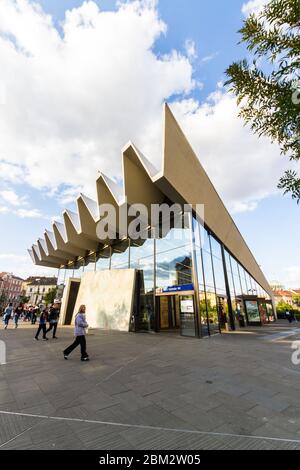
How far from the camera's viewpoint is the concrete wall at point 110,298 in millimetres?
14531

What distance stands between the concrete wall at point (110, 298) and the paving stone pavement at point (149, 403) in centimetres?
774

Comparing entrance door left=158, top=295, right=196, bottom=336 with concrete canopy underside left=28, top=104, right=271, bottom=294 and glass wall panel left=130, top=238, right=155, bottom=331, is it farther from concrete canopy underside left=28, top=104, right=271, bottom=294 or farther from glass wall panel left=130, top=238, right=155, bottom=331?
concrete canopy underside left=28, top=104, right=271, bottom=294

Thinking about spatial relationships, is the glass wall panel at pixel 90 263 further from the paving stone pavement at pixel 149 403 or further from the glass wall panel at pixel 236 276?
the paving stone pavement at pixel 149 403

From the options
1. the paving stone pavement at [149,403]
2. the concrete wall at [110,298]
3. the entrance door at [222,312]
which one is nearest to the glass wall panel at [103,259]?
the concrete wall at [110,298]

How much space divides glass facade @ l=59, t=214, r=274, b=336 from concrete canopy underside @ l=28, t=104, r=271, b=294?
165 cm

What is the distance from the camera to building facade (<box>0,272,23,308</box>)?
82.6 meters

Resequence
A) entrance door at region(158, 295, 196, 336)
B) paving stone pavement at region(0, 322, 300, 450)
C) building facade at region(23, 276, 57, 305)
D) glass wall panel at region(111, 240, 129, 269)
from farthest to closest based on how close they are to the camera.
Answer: building facade at region(23, 276, 57, 305) → glass wall panel at region(111, 240, 129, 269) → entrance door at region(158, 295, 196, 336) → paving stone pavement at region(0, 322, 300, 450)

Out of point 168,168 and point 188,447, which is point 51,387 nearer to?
point 188,447

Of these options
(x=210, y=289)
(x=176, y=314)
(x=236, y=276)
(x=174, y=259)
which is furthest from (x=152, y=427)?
(x=236, y=276)

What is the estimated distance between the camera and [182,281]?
12234mm

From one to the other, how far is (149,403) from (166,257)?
981 cm

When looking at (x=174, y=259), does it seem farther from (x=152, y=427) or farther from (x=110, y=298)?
(x=152, y=427)

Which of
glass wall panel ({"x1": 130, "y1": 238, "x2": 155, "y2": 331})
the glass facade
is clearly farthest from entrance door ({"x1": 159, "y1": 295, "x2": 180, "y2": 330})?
glass wall panel ({"x1": 130, "y1": 238, "x2": 155, "y2": 331})

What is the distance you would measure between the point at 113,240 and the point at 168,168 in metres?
10.4
